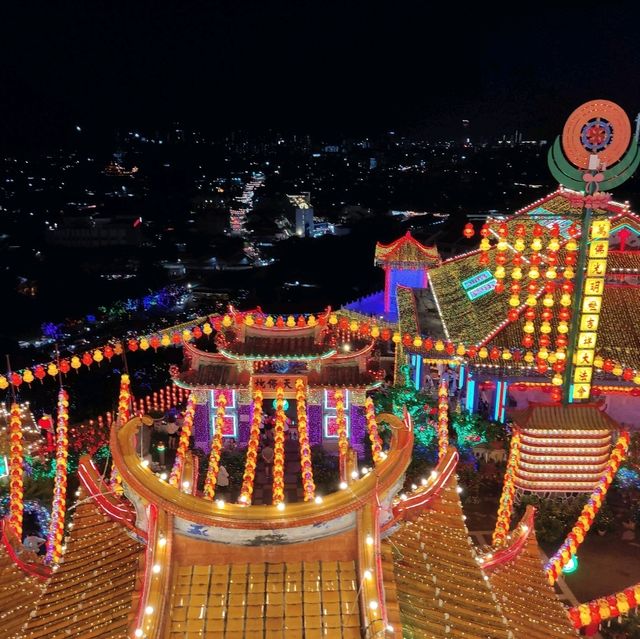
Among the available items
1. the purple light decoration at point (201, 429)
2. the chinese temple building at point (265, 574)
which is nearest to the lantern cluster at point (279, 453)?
the purple light decoration at point (201, 429)

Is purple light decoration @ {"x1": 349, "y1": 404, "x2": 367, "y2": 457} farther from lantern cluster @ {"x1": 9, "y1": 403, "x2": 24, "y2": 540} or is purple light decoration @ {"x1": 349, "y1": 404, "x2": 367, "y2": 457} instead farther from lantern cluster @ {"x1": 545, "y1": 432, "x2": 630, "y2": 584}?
lantern cluster @ {"x1": 9, "y1": 403, "x2": 24, "y2": 540}

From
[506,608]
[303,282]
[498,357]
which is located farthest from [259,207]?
[506,608]

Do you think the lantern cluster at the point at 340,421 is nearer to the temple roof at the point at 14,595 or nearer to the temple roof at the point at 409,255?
the temple roof at the point at 14,595

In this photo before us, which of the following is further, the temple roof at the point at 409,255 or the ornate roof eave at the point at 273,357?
the temple roof at the point at 409,255

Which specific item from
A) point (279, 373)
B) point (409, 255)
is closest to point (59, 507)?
point (279, 373)

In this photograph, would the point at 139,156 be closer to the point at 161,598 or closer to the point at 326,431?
the point at 326,431

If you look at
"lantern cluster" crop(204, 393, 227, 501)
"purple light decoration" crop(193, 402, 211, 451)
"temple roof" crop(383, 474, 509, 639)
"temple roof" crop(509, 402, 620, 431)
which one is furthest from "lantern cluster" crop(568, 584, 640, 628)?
"purple light decoration" crop(193, 402, 211, 451)

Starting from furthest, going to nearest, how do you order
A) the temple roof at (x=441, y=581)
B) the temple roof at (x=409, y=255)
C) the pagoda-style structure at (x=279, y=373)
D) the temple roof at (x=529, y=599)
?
the temple roof at (x=409, y=255)
the pagoda-style structure at (x=279, y=373)
the temple roof at (x=529, y=599)
the temple roof at (x=441, y=581)
